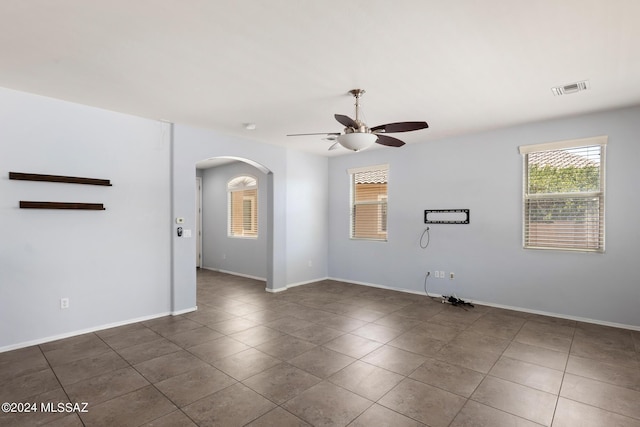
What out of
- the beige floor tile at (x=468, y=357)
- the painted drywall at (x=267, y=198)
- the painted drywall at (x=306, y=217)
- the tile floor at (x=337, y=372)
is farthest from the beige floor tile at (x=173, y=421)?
the painted drywall at (x=306, y=217)

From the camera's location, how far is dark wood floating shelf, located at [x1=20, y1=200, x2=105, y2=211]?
138 inches

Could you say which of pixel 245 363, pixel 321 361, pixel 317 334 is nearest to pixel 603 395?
pixel 321 361

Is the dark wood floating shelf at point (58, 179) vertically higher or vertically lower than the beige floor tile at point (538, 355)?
higher

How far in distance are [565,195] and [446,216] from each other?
1626 mm

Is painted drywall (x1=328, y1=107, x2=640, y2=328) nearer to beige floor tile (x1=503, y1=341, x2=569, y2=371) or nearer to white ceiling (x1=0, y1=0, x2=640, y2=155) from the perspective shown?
white ceiling (x1=0, y1=0, x2=640, y2=155)

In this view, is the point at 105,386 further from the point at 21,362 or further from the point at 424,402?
the point at 424,402

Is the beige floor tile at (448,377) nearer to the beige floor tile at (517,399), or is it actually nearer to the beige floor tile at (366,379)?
the beige floor tile at (517,399)

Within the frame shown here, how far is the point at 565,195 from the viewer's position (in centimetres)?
441

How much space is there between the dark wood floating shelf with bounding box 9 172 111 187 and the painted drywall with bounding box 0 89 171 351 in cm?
7

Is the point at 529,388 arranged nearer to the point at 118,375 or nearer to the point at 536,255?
the point at 536,255

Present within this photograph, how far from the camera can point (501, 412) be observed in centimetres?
231

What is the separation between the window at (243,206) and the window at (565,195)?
5.25 meters

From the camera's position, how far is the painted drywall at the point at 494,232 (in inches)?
159

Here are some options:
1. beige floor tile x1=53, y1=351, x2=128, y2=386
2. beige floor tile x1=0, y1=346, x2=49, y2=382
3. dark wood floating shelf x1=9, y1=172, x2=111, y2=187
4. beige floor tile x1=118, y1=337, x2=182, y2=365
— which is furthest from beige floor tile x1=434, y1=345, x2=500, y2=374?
dark wood floating shelf x1=9, y1=172, x2=111, y2=187
